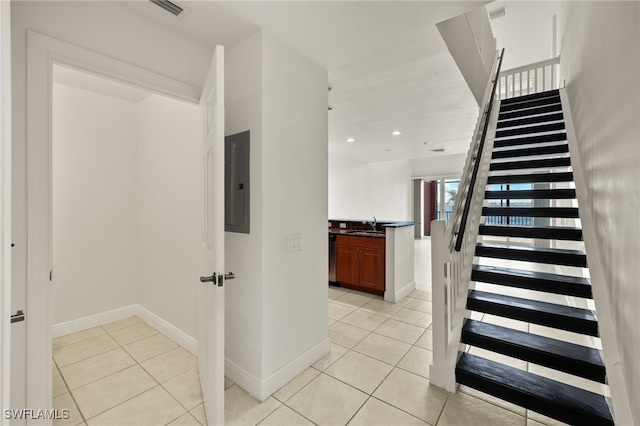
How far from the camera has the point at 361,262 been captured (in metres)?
4.30

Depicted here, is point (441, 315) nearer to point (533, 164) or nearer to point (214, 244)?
point (214, 244)

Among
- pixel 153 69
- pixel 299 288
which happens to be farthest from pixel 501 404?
pixel 153 69

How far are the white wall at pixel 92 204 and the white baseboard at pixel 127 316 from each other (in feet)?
0.19

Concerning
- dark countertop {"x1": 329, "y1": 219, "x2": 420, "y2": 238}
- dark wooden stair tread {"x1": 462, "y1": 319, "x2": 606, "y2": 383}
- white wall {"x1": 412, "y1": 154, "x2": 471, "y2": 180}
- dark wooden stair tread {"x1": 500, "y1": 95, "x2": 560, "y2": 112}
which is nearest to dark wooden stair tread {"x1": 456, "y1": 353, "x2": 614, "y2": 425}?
dark wooden stair tread {"x1": 462, "y1": 319, "x2": 606, "y2": 383}

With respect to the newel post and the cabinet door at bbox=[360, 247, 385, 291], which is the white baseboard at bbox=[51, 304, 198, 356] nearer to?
the newel post

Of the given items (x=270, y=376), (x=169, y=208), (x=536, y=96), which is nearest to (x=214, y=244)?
(x=270, y=376)

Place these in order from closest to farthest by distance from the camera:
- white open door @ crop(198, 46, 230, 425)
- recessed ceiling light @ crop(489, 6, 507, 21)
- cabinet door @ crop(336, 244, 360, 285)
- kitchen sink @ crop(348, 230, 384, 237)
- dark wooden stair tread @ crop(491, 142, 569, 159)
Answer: white open door @ crop(198, 46, 230, 425), dark wooden stair tread @ crop(491, 142, 569, 159), recessed ceiling light @ crop(489, 6, 507, 21), kitchen sink @ crop(348, 230, 384, 237), cabinet door @ crop(336, 244, 360, 285)

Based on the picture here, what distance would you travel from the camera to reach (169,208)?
114 inches

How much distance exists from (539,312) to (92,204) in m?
4.20

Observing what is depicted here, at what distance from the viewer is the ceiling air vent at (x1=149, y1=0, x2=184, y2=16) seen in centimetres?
175

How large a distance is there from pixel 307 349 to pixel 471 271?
1592 mm

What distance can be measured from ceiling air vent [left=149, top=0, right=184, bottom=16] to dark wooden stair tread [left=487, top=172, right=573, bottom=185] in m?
3.38

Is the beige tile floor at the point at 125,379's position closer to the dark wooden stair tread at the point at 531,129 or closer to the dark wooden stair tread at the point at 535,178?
the dark wooden stair tread at the point at 535,178

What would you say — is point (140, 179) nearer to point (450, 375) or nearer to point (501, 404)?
point (450, 375)
